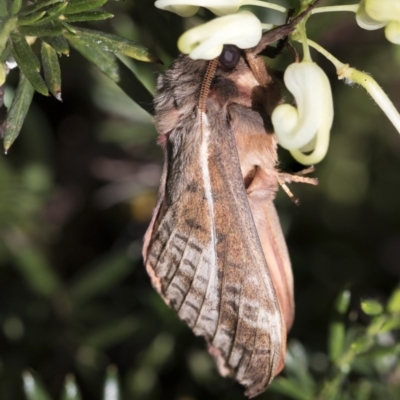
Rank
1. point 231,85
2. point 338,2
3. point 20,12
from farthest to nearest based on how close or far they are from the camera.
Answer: point 338,2 → point 231,85 → point 20,12

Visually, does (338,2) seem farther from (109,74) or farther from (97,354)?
(97,354)

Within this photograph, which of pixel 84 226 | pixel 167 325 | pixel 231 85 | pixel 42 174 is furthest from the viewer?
pixel 84 226

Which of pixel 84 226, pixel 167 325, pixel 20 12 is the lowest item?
pixel 84 226

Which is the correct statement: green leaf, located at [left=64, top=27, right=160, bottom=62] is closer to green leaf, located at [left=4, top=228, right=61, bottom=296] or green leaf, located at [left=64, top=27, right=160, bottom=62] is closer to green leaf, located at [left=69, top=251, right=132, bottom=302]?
green leaf, located at [left=69, top=251, right=132, bottom=302]

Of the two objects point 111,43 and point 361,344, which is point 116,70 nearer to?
point 111,43

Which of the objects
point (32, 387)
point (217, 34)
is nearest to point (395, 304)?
point (217, 34)

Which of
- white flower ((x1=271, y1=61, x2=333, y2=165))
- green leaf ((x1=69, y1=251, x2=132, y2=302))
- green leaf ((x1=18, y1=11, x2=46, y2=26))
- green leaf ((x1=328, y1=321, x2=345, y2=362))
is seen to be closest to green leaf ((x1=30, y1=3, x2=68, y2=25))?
green leaf ((x1=18, y1=11, x2=46, y2=26))

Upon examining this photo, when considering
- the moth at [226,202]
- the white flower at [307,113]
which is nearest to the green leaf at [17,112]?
the moth at [226,202]

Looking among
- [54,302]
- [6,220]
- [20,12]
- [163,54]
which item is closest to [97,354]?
[54,302]
